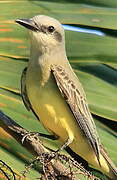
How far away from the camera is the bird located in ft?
9.00

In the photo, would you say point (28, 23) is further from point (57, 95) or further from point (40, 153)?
point (40, 153)

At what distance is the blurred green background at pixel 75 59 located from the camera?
266 centimetres

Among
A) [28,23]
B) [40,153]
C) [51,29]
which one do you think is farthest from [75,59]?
[40,153]

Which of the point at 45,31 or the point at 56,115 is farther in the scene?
the point at 45,31

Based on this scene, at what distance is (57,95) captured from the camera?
2.82m

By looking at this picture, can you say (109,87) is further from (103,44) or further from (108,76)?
(103,44)

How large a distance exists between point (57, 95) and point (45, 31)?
0.39 metres

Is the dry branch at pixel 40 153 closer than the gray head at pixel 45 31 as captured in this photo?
Yes

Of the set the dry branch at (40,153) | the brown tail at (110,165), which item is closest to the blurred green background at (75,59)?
the brown tail at (110,165)

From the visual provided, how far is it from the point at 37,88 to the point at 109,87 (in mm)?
373

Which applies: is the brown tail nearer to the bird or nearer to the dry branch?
the bird

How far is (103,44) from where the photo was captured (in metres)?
2.88

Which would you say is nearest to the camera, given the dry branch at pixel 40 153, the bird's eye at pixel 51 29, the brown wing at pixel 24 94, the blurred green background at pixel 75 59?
the dry branch at pixel 40 153

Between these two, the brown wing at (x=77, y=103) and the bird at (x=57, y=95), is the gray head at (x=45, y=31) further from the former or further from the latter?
the brown wing at (x=77, y=103)
